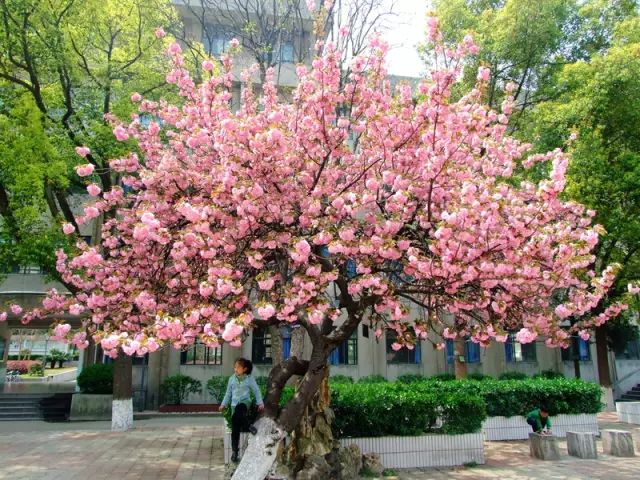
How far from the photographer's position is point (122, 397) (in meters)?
13.6

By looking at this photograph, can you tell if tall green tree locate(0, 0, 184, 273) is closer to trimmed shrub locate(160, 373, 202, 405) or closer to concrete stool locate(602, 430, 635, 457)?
trimmed shrub locate(160, 373, 202, 405)

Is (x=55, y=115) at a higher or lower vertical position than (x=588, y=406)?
higher

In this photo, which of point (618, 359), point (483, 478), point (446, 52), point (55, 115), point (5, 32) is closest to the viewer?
point (446, 52)

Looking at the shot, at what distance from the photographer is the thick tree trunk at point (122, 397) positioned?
1341 cm

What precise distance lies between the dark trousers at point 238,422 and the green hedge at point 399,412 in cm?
164

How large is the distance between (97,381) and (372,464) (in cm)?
1211

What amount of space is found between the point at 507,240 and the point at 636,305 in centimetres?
1143

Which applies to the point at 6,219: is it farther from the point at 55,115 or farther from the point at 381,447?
the point at 381,447

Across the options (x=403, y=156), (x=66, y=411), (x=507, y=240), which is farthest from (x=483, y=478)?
(x=66, y=411)

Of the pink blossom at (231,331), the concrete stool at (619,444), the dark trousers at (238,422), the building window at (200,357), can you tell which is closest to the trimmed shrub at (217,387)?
the building window at (200,357)

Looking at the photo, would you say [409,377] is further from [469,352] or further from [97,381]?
[97,381]

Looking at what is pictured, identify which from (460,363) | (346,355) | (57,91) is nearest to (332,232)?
(460,363)

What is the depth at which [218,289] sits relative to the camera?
591cm

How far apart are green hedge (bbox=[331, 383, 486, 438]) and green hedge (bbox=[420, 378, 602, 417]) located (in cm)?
255
